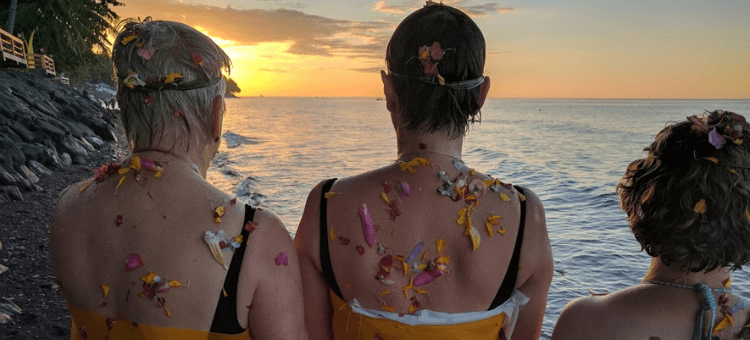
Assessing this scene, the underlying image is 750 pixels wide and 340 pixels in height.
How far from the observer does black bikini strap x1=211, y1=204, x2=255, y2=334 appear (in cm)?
195

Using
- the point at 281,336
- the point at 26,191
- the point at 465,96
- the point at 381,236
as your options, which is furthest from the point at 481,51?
the point at 26,191

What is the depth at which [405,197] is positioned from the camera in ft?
7.08

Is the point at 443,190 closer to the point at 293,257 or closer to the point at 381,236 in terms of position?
the point at 381,236

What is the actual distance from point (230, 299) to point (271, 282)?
0.14 meters

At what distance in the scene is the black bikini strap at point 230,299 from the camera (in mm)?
1947

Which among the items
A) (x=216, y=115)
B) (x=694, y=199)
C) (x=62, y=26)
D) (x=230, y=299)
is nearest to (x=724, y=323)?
(x=694, y=199)

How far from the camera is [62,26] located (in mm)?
34188

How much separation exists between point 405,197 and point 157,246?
2.79 ft

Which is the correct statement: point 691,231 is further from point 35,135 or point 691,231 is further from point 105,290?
point 35,135

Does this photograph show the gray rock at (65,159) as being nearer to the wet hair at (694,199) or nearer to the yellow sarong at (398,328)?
the yellow sarong at (398,328)

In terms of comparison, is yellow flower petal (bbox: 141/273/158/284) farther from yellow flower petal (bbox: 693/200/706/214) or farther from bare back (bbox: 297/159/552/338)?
yellow flower petal (bbox: 693/200/706/214)

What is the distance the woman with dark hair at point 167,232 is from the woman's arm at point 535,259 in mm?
858

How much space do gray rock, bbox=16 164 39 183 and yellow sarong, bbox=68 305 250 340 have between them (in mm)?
10870

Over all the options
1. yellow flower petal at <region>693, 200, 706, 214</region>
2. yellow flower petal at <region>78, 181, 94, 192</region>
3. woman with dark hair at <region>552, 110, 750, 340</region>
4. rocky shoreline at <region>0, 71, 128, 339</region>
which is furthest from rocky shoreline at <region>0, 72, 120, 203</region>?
yellow flower petal at <region>693, 200, 706, 214</region>
